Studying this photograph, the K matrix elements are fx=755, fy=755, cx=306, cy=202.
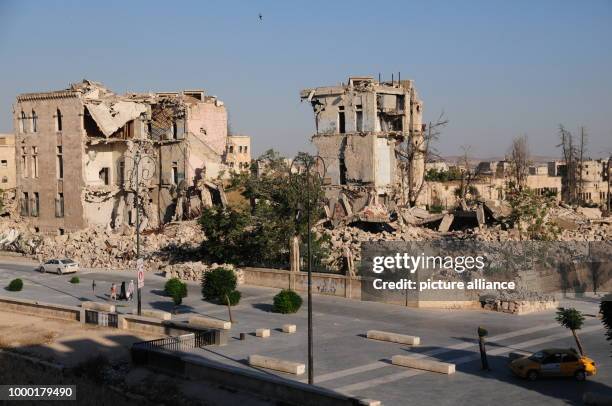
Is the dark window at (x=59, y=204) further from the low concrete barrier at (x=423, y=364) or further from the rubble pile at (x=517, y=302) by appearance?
the low concrete barrier at (x=423, y=364)

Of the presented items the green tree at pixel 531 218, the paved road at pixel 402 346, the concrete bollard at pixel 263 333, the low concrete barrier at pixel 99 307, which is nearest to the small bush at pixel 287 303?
the paved road at pixel 402 346

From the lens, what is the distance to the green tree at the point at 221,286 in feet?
104

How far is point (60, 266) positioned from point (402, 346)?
25318 mm

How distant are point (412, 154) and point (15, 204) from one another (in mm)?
31320

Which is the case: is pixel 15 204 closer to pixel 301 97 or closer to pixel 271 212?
pixel 301 97

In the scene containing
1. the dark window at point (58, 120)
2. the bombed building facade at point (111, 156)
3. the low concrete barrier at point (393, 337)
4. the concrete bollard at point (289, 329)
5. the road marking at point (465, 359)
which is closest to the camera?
the road marking at point (465, 359)

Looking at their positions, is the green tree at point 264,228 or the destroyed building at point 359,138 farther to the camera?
the destroyed building at point 359,138

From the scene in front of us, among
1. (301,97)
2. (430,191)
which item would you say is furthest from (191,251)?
(430,191)

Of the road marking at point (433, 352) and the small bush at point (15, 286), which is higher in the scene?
the small bush at point (15, 286)

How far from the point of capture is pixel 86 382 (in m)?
22.9

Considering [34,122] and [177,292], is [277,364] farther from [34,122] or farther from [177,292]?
[34,122]

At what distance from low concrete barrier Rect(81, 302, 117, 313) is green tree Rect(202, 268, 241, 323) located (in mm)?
4028

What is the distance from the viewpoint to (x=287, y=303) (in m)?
31.4

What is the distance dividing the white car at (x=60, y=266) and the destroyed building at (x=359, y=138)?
16991mm
